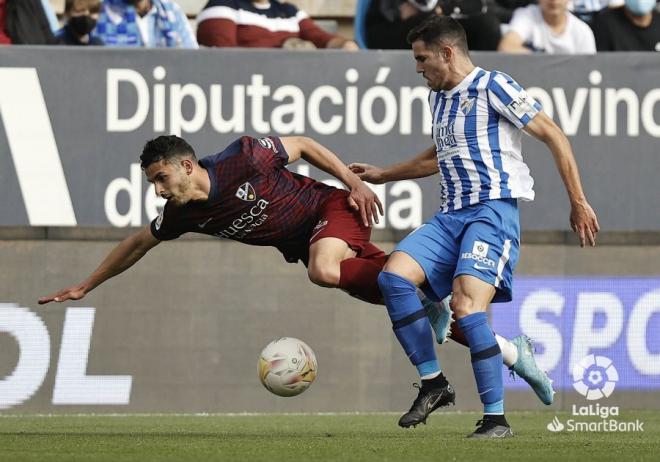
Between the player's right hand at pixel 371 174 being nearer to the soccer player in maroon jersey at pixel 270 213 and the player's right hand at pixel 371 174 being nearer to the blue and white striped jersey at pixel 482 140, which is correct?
the soccer player in maroon jersey at pixel 270 213

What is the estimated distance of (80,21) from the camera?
446 inches

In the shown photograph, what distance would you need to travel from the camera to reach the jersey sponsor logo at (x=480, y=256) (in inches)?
296

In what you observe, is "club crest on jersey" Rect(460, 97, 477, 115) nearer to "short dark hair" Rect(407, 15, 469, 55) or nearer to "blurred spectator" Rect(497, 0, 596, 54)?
"short dark hair" Rect(407, 15, 469, 55)

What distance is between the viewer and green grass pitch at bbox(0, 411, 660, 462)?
21.3 ft

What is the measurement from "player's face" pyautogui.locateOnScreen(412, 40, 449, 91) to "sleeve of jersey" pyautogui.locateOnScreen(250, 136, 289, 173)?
41.1 inches

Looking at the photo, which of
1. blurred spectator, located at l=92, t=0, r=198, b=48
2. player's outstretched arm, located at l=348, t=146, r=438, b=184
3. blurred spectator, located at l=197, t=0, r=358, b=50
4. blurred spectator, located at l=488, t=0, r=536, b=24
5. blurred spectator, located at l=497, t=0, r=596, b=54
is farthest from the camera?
blurred spectator, located at l=488, t=0, r=536, b=24

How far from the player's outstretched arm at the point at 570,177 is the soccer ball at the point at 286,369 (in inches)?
69.9

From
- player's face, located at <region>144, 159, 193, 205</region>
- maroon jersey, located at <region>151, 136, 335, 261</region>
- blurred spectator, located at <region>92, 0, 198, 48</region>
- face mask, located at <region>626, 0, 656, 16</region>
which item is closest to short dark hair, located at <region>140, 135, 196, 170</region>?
player's face, located at <region>144, 159, 193, 205</region>

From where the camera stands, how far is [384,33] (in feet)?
39.0

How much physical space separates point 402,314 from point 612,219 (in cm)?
393

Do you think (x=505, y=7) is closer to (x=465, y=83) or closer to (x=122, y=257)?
(x=465, y=83)

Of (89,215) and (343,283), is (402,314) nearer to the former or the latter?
(343,283)

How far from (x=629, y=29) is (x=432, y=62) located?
4.93 m

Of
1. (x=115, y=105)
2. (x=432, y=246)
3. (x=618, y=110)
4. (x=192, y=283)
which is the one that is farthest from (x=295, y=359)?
(x=618, y=110)
